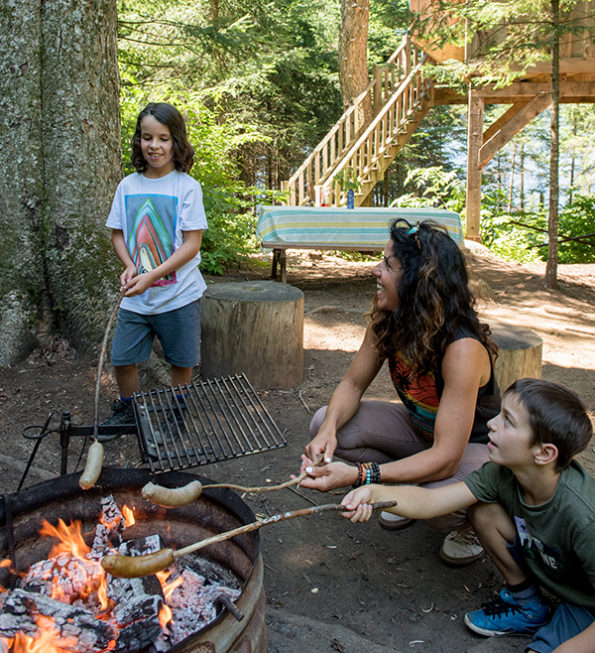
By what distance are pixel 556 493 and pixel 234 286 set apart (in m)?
3.00

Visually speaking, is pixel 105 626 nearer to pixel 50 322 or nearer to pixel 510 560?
pixel 510 560

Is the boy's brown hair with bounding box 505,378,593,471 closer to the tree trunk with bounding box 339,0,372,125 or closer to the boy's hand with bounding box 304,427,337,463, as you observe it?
the boy's hand with bounding box 304,427,337,463

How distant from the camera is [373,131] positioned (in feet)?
35.0

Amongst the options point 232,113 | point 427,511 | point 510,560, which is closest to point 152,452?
point 427,511

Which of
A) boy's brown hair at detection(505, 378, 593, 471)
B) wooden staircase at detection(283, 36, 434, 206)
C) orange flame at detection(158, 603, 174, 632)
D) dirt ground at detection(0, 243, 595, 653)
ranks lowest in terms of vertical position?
dirt ground at detection(0, 243, 595, 653)

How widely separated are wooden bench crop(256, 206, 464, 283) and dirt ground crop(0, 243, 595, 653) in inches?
67.5

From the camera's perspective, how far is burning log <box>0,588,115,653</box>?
1564 millimetres

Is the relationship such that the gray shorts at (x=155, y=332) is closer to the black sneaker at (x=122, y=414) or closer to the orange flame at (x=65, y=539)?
the black sneaker at (x=122, y=414)

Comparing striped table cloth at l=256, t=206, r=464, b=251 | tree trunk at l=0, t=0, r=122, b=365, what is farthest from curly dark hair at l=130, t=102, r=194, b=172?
striped table cloth at l=256, t=206, r=464, b=251

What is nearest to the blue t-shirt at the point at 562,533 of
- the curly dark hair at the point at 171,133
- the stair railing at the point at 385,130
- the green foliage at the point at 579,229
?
the curly dark hair at the point at 171,133

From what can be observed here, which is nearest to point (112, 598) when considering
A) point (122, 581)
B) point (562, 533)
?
point (122, 581)

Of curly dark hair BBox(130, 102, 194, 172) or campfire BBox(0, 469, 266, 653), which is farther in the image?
curly dark hair BBox(130, 102, 194, 172)

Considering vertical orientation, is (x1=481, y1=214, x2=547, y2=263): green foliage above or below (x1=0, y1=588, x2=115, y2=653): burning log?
above

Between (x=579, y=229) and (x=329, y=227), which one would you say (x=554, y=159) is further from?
(x=579, y=229)
